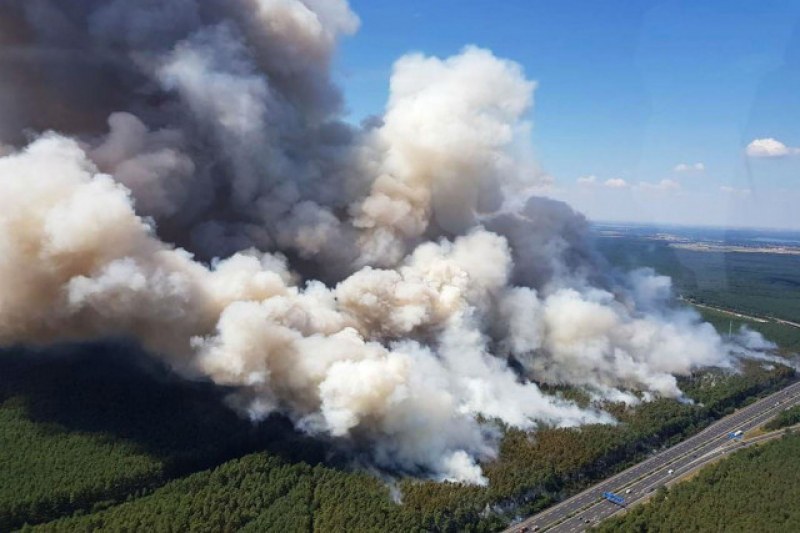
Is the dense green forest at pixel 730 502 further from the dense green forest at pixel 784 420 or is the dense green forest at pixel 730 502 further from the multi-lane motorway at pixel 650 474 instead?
the dense green forest at pixel 784 420

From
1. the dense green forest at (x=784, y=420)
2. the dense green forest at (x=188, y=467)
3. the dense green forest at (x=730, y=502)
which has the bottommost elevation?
the dense green forest at (x=784, y=420)

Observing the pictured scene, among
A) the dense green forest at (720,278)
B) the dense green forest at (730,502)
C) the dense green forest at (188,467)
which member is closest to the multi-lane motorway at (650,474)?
the dense green forest at (188,467)

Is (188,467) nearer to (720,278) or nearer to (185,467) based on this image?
(185,467)

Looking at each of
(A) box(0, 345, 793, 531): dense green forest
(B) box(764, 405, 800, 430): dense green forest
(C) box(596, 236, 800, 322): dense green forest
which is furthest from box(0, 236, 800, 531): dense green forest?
(C) box(596, 236, 800, 322): dense green forest

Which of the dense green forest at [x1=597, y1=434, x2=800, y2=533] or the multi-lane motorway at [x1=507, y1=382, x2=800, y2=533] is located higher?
the dense green forest at [x1=597, y1=434, x2=800, y2=533]

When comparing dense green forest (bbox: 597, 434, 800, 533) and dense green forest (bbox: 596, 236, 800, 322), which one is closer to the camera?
dense green forest (bbox: 597, 434, 800, 533)

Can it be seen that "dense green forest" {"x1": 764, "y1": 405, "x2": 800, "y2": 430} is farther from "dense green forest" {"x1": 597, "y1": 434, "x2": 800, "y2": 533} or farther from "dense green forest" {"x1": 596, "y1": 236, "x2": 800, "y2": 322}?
"dense green forest" {"x1": 596, "y1": 236, "x2": 800, "y2": 322}
